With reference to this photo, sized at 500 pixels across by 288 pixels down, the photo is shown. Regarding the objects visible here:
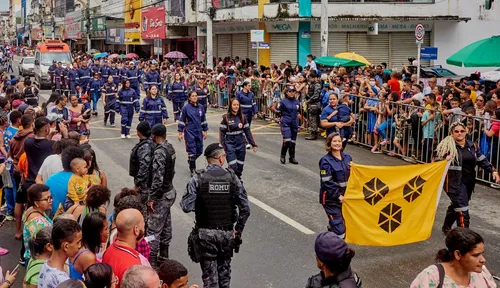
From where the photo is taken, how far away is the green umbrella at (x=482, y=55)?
15.7 meters

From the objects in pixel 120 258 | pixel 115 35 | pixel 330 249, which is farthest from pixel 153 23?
pixel 330 249

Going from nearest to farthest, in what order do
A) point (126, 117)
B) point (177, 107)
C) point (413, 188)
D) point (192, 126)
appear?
point (413, 188)
point (192, 126)
point (126, 117)
point (177, 107)

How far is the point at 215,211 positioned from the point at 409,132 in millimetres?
9393

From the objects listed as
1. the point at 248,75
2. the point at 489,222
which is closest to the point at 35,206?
the point at 489,222

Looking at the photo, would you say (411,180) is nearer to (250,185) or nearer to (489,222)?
(489,222)

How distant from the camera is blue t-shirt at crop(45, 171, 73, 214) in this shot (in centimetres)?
728

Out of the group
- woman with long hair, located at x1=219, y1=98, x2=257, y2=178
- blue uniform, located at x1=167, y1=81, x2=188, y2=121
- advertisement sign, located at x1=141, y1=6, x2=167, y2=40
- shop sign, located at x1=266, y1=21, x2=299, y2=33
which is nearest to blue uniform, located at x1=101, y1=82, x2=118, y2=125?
blue uniform, located at x1=167, y1=81, x2=188, y2=121

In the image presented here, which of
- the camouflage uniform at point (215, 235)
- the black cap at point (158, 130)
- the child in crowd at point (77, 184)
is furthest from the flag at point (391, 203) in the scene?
the child in crowd at point (77, 184)

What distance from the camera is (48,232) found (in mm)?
5555

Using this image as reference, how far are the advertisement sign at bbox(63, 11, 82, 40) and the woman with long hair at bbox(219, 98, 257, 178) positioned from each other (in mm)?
63357

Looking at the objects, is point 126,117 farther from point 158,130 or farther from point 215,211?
point 215,211

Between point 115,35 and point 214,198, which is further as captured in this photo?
point 115,35

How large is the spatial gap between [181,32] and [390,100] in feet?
98.8

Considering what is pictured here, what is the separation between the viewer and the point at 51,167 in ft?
26.5
